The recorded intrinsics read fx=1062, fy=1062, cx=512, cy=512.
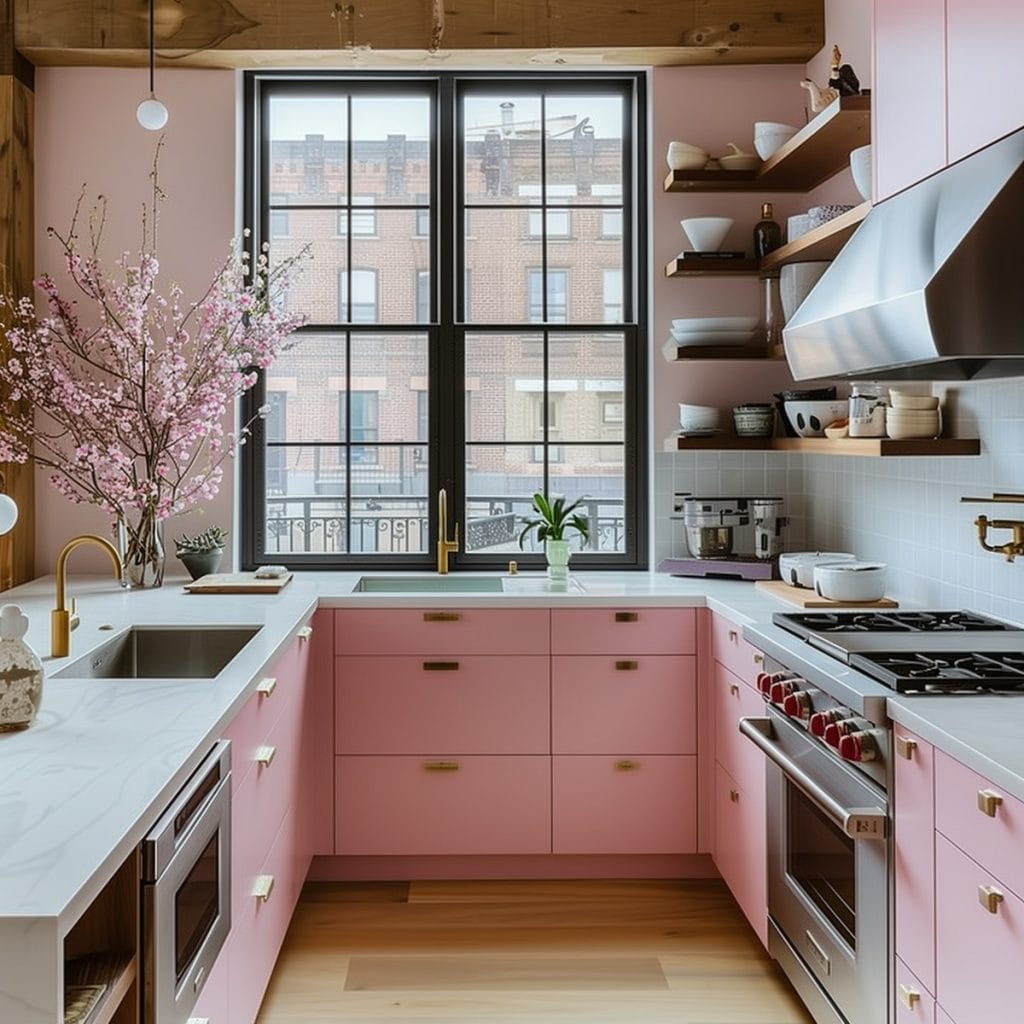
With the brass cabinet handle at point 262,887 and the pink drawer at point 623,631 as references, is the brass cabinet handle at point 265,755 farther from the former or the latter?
the pink drawer at point 623,631

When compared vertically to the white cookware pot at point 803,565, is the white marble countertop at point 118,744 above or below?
below

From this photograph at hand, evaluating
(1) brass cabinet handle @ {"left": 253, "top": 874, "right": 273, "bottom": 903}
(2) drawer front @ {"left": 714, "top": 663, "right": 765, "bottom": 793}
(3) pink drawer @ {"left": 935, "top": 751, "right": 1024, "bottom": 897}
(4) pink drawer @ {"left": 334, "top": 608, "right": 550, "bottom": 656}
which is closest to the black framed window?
(4) pink drawer @ {"left": 334, "top": 608, "right": 550, "bottom": 656}

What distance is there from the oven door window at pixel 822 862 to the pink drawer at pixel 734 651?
416mm

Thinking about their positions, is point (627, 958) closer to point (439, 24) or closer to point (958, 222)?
point (958, 222)

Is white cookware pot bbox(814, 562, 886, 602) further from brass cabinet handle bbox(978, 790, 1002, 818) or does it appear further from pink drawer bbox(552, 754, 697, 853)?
brass cabinet handle bbox(978, 790, 1002, 818)

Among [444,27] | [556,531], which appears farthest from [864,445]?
[444,27]

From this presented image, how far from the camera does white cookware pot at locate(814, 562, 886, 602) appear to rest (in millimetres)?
2930

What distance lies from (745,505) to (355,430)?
148 centimetres

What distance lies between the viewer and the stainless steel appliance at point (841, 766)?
1.97 metres

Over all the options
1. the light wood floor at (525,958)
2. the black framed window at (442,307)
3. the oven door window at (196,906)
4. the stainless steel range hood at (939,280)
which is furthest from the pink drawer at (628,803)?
the oven door window at (196,906)

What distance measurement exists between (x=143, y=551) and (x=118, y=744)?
2.07 metres

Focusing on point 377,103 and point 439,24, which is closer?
point 439,24

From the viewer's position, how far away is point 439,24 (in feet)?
12.2

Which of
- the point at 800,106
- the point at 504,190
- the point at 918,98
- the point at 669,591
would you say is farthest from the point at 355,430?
the point at 918,98
